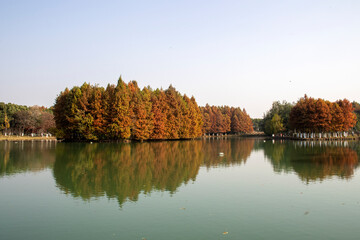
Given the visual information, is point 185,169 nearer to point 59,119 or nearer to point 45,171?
point 45,171

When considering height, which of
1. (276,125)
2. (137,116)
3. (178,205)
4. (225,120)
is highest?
(225,120)

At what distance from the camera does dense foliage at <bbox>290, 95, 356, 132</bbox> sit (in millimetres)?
79250

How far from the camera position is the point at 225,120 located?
13638 centimetres

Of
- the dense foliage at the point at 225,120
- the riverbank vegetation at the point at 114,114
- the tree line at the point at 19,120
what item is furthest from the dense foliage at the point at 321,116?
the tree line at the point at 19,120

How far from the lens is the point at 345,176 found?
19172 mm

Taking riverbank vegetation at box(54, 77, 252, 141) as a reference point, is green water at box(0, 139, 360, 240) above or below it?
below

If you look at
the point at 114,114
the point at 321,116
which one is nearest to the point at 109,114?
the point at 114,114

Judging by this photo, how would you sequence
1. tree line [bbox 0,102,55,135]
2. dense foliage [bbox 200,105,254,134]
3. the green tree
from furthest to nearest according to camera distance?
dense foliage [bbox 200,105,254,134]
the green tree
tree line [bbox 0,102,55,135]

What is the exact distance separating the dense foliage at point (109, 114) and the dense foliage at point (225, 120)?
54065mm

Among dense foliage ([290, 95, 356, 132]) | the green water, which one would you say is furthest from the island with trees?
the green water

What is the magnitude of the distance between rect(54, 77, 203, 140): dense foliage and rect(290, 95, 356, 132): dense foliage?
37.9 m

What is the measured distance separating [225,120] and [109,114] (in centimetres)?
8182

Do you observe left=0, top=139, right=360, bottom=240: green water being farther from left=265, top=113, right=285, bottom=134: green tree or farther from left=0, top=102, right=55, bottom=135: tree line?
left=0, top=102, right=55, bottom=135: tree line

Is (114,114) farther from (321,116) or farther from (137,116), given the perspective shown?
(321,116)
